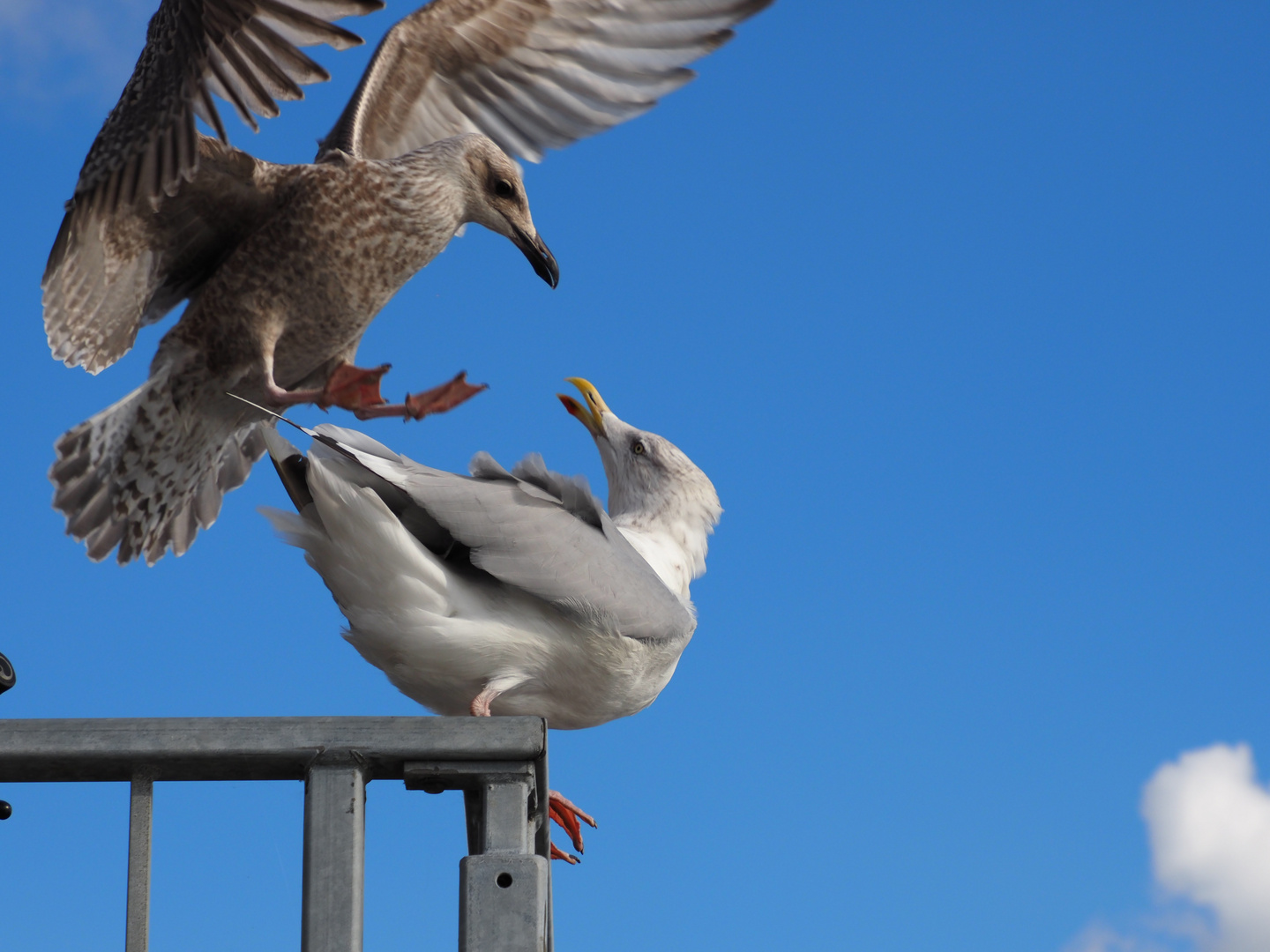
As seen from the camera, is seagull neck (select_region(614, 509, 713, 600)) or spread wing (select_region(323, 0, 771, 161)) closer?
seagull neck (select_region(614, 509, 713, 600))

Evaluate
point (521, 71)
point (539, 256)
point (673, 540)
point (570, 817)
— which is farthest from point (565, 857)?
point (521, 71)

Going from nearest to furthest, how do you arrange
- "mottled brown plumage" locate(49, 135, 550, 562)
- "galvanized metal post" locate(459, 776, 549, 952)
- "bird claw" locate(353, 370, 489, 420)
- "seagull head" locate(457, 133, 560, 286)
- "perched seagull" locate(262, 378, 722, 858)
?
"galvanized metal post" locate(459, 776, 549, 952) < "perched seagull" locate(262, 378, 722, 858) < "bird claw" locate(353, 370, 489, 420) < "mottled brown plumage" locate(49, 135, 550, 562) < "seagull head" locate(457, 133, 560, 286)

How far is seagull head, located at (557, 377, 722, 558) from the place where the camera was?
4359 mm

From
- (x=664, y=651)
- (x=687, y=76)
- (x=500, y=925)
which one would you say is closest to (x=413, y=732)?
(x=500, y=925)

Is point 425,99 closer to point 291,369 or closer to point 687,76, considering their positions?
point 687,76

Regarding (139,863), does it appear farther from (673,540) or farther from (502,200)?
(502,200)

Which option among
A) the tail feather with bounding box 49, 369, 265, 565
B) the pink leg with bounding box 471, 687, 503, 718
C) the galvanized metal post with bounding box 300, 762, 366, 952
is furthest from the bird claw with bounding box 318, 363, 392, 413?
the galvanized metal post with bounding box 300, 762, 366, 952

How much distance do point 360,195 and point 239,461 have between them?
136 cm

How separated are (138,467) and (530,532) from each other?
2.09 metres

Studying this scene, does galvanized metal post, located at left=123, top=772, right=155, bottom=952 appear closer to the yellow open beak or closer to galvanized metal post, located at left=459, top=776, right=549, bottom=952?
galvanized metal post, located at left=459, top=776, right=549, bottom=952

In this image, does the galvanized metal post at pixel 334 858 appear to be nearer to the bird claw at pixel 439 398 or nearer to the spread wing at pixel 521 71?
the bird claw at pixel 439 398

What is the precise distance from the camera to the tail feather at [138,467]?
4754 millimetres

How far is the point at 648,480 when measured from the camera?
448 centimetres

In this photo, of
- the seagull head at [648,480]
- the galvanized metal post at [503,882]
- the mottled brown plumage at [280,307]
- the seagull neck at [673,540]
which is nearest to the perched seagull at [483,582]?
the seagull neck at [673,540]
